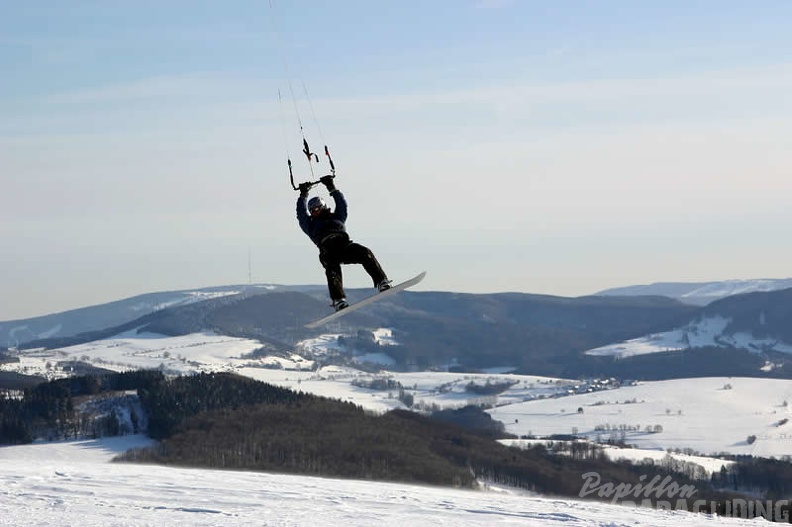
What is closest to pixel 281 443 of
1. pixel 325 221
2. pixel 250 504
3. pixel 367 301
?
pixel 250 504

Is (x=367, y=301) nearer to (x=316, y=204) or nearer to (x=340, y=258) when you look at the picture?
(x=340, y=258)

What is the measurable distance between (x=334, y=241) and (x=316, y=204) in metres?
1.44

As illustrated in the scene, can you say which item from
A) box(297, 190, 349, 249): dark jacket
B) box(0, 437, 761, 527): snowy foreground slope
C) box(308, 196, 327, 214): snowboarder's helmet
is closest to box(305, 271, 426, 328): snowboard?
box(297, 190, 349, 249): dark jacket

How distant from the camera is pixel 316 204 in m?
35.9

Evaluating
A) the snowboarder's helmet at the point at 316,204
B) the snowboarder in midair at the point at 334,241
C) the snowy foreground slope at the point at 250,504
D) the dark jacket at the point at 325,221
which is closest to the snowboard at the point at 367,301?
the snowboarder in midair at the point at 334,241

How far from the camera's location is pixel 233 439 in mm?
169875

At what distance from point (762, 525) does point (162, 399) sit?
151 m

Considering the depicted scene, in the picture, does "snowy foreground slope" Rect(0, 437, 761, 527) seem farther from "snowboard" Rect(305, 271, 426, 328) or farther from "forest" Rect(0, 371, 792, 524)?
"forest" Rect(0, 371, 792, 524)

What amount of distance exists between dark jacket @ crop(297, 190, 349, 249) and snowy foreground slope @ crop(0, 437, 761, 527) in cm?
990

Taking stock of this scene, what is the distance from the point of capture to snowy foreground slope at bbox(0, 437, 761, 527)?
3740cm

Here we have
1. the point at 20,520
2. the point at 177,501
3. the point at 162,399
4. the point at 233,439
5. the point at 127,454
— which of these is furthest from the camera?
the point at 162,399

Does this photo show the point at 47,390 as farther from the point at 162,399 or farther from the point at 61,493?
the point at 61,493

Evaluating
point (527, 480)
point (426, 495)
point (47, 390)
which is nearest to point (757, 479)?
point (527, 480)

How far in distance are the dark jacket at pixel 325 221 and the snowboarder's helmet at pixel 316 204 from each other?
188 mm
